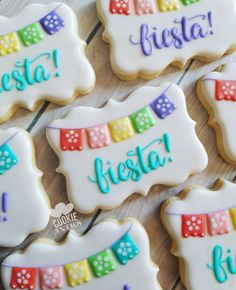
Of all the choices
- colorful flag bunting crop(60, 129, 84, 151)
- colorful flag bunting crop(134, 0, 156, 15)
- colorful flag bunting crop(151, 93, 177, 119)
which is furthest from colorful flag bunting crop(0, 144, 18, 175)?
colorful flag bunting crop(134, 0, 156, 15)

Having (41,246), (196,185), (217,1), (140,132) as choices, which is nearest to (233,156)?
(196,185)

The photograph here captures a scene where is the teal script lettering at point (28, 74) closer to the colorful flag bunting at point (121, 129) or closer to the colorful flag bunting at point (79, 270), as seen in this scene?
the colorful flag bunting at point (121, 129)

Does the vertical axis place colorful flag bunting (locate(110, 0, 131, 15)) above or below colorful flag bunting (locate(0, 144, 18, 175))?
above

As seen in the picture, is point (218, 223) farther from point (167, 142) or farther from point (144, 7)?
point (144, 7)

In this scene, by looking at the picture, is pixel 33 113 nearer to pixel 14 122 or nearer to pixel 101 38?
pixel 14 122

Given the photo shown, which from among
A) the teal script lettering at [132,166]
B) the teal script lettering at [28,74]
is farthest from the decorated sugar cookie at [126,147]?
the teal script lettering at [28,74]

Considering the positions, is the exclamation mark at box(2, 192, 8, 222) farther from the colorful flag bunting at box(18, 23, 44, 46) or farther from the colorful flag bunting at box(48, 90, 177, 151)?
the colorful flag bunting at box(18, 23, 44, 46)
